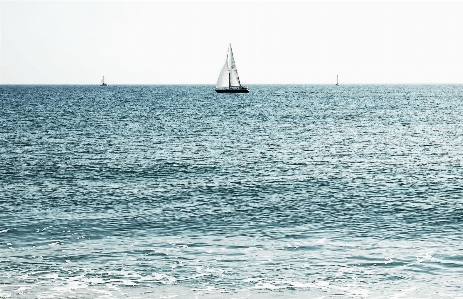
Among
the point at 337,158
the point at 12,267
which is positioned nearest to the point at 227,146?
the point at 337,158

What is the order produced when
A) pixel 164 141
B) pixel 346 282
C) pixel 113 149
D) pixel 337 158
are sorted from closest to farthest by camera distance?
pixel 346 282 → pixel 337 158 → pixel 113 149 → pixel 164 141

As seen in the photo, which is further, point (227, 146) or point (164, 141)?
point (164, 141)

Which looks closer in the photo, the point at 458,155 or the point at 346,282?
the point at 346,282

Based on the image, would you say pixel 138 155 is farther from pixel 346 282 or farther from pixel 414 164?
pixel 346 282

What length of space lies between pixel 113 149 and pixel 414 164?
107ft

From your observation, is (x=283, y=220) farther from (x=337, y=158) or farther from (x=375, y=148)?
(x=375, y=148)

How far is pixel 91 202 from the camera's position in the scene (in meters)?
43.6

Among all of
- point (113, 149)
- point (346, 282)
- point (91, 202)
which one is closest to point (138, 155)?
point (113, 149)

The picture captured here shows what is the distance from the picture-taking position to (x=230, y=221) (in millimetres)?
38000

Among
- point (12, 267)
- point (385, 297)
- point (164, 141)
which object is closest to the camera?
point (385, 297)

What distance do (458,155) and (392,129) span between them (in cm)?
3997

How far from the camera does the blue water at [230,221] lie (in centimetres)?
2655

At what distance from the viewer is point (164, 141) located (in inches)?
3342

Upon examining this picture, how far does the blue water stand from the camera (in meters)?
26.5
